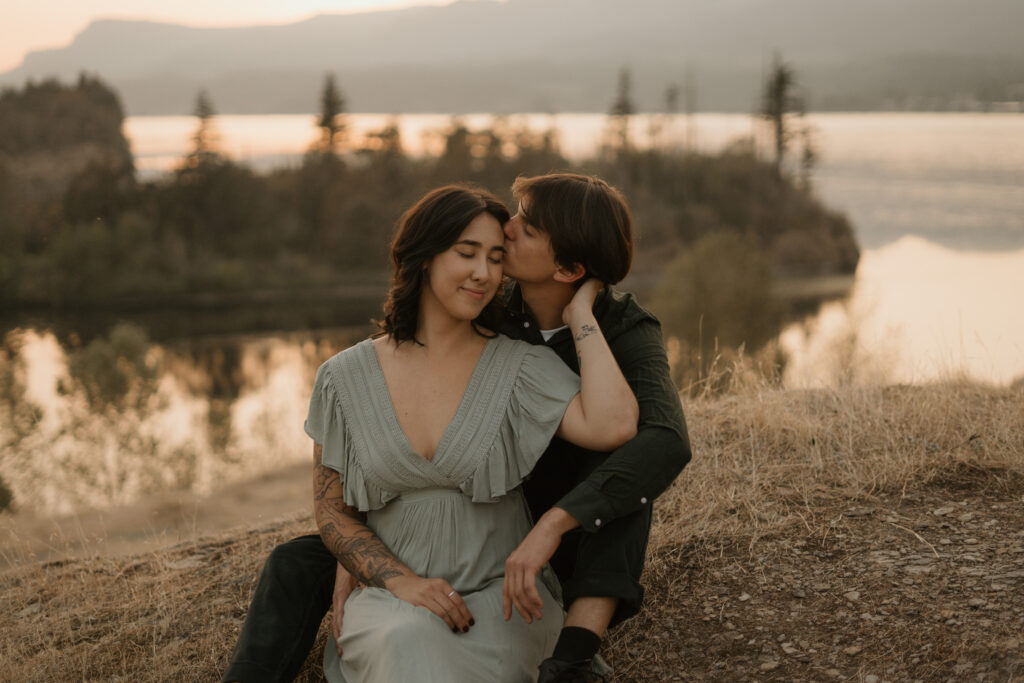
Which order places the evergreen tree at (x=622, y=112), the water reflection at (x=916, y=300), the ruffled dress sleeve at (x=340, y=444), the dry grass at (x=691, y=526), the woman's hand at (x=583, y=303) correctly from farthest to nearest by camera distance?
the evergreen tree at (x=622, y=112) → the water reflection at (x=916, y=300) → the dry grass at (x=691, y=526) → the woman's hand at (x=583, y=303) → the ruffled dress sleeve at (x=340, y=444)

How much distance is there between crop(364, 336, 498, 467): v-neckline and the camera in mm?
2605

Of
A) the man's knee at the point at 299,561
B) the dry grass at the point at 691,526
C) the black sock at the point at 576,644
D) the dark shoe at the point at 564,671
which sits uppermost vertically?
the man's knee at the point at 299,561

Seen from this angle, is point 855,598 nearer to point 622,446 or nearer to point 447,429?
point 622,446

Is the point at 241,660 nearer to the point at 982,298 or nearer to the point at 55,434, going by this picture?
the point at 55,434

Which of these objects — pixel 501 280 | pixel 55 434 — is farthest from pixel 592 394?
pixel 55 434

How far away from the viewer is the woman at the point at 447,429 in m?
2.60

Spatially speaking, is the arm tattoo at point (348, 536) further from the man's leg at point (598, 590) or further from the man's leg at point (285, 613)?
the man's leg at point (598, 590)

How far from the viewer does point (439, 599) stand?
96.7 inches

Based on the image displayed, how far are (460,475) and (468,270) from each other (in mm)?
603

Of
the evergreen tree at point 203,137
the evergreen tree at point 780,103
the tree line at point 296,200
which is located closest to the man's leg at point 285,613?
the tree line at point 296,200

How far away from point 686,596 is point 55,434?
38.8 metres

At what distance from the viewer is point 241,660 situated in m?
2.69

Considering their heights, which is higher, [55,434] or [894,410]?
[894,410]

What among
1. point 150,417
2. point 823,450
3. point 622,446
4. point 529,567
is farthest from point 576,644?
point 150,417
